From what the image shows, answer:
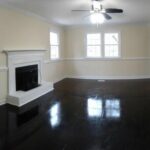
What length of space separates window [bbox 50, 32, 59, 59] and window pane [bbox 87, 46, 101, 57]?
1492 mm

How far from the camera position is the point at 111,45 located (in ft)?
28.5

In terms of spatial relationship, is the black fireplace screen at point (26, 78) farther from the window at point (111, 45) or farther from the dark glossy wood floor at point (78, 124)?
the window at point (111, 45)

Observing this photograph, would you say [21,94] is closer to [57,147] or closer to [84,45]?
[57,147]

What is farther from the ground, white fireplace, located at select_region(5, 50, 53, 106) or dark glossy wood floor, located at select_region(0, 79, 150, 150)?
white fireplace, located at select_region(5, 50, 53, 106)

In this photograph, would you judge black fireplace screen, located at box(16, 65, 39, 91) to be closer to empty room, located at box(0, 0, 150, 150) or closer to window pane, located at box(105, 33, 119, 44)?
empty room, located at box(0, 0, 150, 150)

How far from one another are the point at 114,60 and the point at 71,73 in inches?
81.0

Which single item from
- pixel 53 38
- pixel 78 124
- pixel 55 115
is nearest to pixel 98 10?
pixel 55 115

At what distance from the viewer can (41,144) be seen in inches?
105

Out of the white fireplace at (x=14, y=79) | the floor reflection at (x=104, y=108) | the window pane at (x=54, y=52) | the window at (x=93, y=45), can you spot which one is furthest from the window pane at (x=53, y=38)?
the floor reflection at (x=104, y=108)

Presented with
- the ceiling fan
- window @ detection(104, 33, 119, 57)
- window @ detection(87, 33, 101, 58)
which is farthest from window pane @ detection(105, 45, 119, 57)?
the ceiling fan

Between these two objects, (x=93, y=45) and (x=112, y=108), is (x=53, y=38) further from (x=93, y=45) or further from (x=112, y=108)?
(x=112, y=108)

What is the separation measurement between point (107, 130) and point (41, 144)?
3.48 feet

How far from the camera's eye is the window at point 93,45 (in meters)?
8.79

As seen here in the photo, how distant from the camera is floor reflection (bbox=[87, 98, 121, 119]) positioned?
3.88 metres
